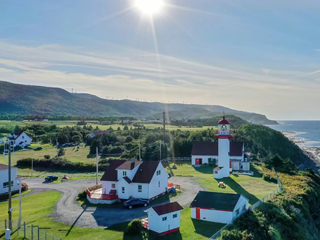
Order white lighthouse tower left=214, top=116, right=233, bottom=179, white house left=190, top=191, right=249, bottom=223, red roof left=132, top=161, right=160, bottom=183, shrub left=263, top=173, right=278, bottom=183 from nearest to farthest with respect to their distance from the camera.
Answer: white house left=190, top=191, right=249, bottom=223 < red roof left=132, top=161, right=160, bottom=183 < shrub left=263, top=173, right=278, bottom=183 < white lighthouse tower left=214, top=116, right=233, bottom=179

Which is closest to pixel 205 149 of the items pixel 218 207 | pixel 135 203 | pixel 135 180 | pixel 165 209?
pixel 135 180

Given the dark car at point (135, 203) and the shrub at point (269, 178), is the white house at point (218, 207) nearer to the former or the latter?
the dark car at point (135, 203)

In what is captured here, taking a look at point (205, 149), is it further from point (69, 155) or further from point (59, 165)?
point (69, 155)

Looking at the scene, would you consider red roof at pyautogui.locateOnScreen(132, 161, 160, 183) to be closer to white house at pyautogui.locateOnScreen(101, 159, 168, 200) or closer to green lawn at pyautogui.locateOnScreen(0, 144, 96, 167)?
white house at pyautogui.locateOnScreen(101, 159, 168, 200)

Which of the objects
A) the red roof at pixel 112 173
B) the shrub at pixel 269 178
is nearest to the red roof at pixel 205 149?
the shrub at pixel 269 178

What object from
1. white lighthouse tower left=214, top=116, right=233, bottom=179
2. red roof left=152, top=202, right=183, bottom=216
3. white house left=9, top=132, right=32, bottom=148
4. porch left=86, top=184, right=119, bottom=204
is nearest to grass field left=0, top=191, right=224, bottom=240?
red roof left=152, top=202, right=183, bottom=216

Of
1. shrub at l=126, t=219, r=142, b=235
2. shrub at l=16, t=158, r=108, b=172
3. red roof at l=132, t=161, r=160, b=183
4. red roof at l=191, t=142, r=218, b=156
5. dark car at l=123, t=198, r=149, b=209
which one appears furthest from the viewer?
shrub at l=16, t=158, r=108, b=172
